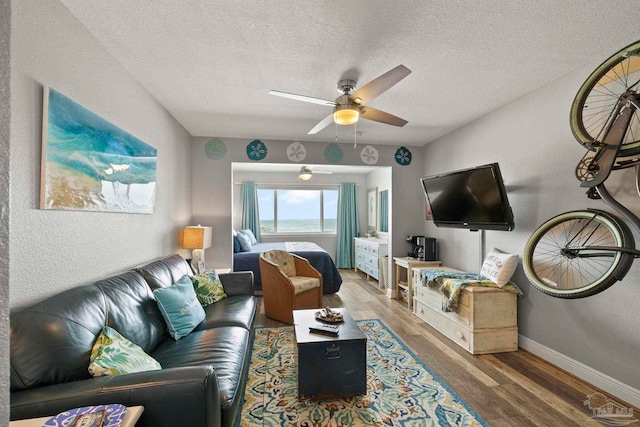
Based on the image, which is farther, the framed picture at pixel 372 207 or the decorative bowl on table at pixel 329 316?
the framed picture at pixel 372 207

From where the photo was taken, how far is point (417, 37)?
6.35ft

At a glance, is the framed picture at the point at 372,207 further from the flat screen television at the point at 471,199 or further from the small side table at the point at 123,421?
the small side table at the point at 123,421

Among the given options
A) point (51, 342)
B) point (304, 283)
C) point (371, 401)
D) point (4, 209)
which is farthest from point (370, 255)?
point (4, 209)

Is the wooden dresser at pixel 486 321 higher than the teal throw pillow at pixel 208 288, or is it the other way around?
the teal throw pillow at pixel 208 288

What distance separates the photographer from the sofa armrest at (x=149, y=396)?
1.12 m

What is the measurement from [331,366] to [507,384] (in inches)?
55.7

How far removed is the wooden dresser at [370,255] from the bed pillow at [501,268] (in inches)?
101

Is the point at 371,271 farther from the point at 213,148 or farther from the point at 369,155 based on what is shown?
the point at 213,148

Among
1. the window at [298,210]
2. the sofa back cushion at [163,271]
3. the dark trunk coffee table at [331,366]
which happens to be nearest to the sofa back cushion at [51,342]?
the sofa back cushion at [163,271]

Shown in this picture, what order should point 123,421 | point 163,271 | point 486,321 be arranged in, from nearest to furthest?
point 123,421 → point 163,271 → point 486,321

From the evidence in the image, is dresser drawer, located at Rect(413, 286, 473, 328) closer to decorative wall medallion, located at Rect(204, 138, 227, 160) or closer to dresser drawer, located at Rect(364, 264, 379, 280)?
dresser drawer, located at Rect(364, 264, 379, 280)

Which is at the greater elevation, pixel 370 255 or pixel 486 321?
pixel 370 255

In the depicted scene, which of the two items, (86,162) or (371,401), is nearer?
(86,162)

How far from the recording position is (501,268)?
2865 millimetres
